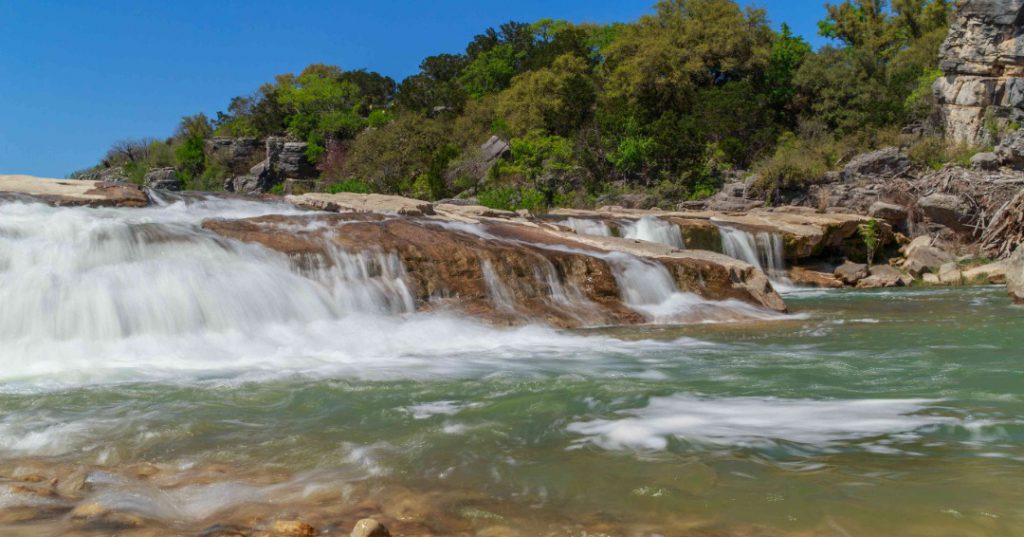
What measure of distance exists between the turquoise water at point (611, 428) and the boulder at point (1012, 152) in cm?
1579

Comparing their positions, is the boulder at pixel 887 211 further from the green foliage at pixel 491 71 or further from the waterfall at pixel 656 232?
the green foliage at pixel 491 71

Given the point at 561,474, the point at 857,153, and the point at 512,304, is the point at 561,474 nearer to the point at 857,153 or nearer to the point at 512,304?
the point at 512,304

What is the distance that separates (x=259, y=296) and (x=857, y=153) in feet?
81.5

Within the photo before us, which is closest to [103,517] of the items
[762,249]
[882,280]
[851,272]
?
[882,280]

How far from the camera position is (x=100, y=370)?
269 inches

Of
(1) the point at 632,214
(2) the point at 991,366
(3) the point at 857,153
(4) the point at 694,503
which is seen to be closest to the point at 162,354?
(4) the point at 694,503

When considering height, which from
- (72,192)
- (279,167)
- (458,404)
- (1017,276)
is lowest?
(458,404)

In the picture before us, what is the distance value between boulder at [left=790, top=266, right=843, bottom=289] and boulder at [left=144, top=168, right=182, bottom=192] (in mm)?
37137

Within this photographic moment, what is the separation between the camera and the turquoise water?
10.1ft

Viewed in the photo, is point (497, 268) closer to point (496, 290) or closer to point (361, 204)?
point (496, 290)

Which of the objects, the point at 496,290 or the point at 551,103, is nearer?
the point at 496,290

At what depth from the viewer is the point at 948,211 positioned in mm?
19406

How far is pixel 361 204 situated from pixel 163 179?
107 ft

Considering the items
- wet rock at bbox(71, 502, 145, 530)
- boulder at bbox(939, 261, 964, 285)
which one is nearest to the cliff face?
boulder at bbox(939, 261, 964, 285)
